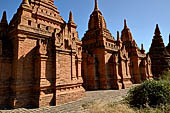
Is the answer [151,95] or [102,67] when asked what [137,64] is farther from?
[151,95]

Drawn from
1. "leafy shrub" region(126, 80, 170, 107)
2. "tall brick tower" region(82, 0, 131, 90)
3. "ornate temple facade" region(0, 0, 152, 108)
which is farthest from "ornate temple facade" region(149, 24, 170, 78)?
"ornate temple facade" region(0, 0, 152, 108)

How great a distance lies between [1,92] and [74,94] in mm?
6644

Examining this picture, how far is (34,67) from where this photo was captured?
12.3 m

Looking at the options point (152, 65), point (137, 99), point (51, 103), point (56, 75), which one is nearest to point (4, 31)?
point (56, 75)

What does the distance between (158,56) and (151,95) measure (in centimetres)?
3250

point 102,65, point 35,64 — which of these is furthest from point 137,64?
point 35,64

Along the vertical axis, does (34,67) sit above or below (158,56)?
below

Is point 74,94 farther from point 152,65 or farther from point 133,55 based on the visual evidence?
point 152,65

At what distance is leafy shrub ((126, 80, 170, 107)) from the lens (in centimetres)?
988

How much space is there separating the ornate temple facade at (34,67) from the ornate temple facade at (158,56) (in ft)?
102

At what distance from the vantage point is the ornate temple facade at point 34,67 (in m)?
11.2

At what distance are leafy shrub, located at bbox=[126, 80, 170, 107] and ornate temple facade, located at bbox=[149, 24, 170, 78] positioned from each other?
1163 inches

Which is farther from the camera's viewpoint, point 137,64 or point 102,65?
point 137,64

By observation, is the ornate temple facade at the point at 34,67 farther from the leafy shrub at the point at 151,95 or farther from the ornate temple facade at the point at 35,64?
the leafy shrub at the point at 151,95
